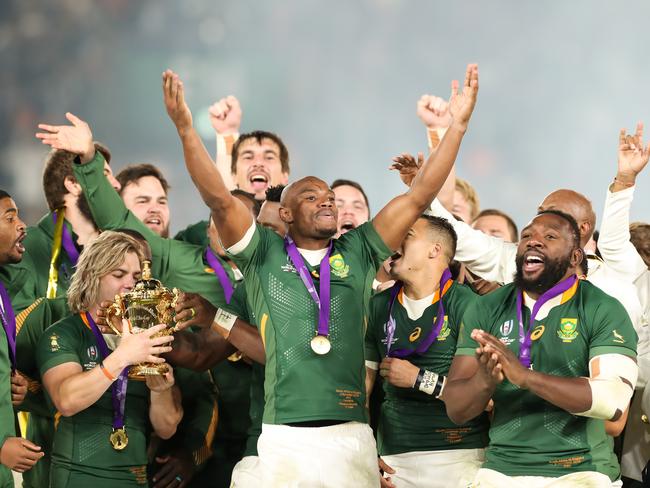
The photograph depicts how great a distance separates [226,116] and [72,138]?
208cm

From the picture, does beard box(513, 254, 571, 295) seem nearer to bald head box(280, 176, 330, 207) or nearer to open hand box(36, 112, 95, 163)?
bald head box(280, 176, 330, 207)

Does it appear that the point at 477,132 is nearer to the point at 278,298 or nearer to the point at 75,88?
the point at 75,88

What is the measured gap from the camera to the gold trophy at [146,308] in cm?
416

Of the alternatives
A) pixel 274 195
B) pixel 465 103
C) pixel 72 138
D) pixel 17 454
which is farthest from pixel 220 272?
pixel 465 103

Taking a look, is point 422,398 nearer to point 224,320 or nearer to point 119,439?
point 224,320

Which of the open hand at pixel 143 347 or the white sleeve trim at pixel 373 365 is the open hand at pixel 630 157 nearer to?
the white sleeve trim at pixel 373 365

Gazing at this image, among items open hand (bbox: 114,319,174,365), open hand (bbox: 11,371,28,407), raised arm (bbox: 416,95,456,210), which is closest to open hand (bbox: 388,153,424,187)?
raised arm (bbox: 416,95,456,210)

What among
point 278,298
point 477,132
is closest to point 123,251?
point 278,298

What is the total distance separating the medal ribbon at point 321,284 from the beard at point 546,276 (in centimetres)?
83

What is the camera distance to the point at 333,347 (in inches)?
159

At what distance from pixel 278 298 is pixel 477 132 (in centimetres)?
537

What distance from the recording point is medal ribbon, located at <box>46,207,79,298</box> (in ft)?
18.3

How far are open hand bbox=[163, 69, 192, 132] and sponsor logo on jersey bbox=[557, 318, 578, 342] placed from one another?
1739 millimetres

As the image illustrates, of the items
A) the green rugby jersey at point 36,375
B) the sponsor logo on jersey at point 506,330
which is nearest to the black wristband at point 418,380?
the sponsor logo on jersey at point 506,330
